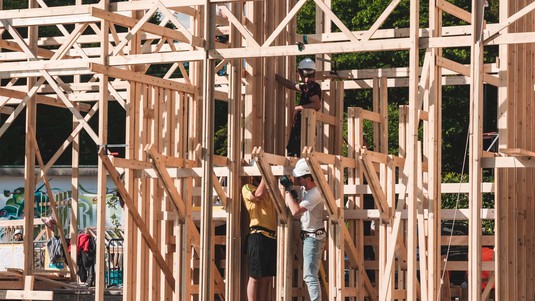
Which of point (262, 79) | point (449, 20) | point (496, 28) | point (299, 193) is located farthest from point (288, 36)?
point (449, 20)

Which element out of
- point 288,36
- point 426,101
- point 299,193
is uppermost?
point 288,36

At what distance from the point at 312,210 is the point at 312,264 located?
0.70m

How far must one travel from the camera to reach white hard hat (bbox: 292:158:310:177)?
52.9 ft

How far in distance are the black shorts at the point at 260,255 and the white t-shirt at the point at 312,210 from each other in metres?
0.82

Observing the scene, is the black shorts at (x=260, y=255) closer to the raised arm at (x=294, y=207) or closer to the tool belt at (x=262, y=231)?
the tool belt at (x=262, y=231)

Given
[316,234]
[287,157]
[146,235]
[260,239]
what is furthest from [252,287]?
[287,157]

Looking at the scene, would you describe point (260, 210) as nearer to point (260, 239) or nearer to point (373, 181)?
point (260, 239)

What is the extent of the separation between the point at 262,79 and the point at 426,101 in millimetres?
3105

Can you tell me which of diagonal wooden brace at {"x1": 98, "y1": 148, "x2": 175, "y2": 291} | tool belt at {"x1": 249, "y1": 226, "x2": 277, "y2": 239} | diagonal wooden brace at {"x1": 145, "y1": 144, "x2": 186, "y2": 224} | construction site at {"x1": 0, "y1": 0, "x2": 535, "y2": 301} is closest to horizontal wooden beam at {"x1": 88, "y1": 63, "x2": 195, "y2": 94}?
construction site at {"x1": 0, "y1": 0, "x2": 535, "y2": 301}

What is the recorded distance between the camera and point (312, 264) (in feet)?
52.7

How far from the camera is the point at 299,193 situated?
1698 centimetres

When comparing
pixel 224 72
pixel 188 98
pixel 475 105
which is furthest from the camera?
pixel 224 72

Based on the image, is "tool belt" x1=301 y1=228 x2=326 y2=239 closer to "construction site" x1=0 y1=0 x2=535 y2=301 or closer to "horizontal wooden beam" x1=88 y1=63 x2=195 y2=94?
"construction site" x1=0 y1=0 x2=535 y2=301

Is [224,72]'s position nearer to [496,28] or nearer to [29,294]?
[29,294]
